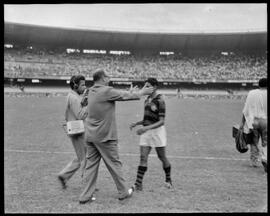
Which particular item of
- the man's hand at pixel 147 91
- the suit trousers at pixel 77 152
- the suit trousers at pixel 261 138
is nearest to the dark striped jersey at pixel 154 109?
the man's hand at pixel 147 91

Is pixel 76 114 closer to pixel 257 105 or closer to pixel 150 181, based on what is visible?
pixel 150 181

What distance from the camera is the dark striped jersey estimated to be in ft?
21.6

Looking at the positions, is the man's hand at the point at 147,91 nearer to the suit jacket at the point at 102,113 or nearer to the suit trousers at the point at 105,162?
the suit jacket at the point at 102,113

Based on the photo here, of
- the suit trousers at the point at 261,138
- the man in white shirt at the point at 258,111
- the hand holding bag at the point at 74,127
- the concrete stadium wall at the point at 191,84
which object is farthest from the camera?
the concrete stadium wall at the point at 191,84

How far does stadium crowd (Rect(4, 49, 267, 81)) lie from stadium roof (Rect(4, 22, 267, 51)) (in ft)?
5.30

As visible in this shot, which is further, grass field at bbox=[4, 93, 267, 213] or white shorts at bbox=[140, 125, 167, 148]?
white shorts at bbox=[140, 125, 167, 148]

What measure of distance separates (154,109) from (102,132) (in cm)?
118

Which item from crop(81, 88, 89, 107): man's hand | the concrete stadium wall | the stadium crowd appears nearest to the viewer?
crop(81, 88, 89, 107): man's hand

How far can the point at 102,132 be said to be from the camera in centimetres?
594

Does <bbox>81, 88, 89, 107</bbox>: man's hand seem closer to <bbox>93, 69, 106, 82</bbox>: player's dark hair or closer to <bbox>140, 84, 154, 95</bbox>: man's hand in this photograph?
<bbox>93, 69, 106, 82</bbox>: player's dark hair

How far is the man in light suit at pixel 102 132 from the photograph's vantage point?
19.5 ft

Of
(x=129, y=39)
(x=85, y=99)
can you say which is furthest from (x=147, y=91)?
(x=129, y=39)

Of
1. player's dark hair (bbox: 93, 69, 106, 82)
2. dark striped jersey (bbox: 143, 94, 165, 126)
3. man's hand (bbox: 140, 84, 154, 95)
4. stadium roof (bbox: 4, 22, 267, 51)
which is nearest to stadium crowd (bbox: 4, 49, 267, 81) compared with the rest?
stadium roof (bbox: 4, 22, 267, 51)

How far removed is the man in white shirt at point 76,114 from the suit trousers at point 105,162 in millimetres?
625
